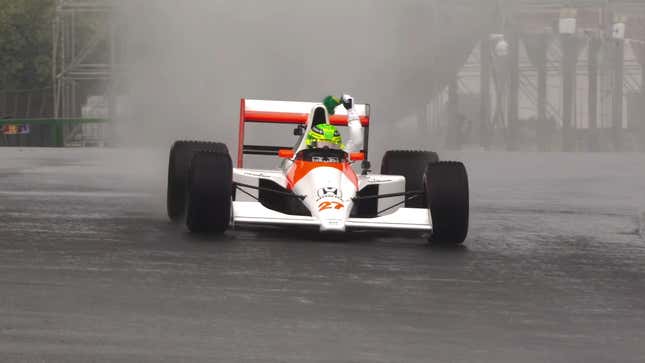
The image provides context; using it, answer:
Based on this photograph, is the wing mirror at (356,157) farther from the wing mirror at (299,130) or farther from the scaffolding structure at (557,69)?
the scaffolding structure at (557,69)

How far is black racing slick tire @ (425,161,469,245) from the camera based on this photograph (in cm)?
1520

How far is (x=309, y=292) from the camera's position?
1125cm

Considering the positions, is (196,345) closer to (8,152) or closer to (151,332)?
(151,332)

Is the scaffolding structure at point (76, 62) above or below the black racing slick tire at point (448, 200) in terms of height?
above

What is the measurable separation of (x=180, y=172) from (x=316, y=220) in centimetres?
266

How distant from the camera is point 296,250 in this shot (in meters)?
14.3

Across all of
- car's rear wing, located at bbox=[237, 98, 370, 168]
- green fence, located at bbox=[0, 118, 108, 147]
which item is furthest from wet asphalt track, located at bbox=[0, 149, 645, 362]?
green fence, located at bbox=[0, 118, 108, 147]

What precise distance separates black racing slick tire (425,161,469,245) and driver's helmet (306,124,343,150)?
4.54ft

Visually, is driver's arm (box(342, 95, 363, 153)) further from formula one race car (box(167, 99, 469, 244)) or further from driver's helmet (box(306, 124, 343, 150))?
driver's helmet (box(306, 124, 343, 150))

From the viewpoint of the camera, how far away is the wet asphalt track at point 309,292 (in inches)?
347

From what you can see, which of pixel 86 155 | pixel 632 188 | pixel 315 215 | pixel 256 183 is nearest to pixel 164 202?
pixel 256 183

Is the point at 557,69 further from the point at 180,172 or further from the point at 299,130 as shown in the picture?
the point at 180,172

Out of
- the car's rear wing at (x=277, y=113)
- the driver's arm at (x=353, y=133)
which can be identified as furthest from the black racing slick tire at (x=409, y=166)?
the driver's arm at (x=353, y=133)

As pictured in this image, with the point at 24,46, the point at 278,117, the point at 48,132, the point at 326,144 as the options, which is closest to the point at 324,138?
the point at 326,144
